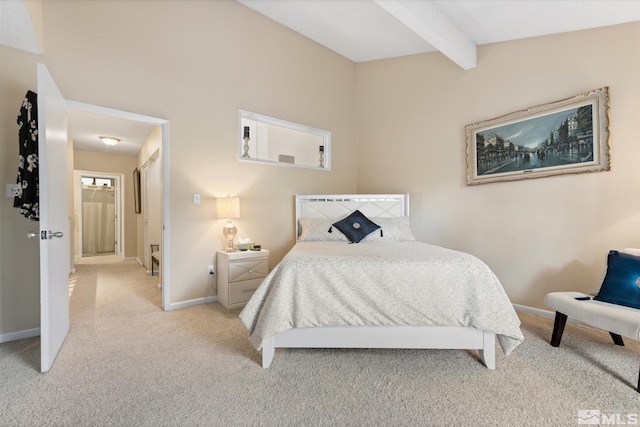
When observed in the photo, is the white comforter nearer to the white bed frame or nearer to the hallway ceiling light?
the white bed frame

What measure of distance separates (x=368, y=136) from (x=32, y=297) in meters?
4.51

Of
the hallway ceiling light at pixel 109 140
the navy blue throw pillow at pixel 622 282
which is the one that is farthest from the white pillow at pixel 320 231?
the hallway ceiling light at pixel 109 140

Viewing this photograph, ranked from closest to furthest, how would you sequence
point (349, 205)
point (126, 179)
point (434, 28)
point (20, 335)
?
1. point (20, 335)
2. point (434, 28)
3. point (349, 205)
4. point (126, 179)

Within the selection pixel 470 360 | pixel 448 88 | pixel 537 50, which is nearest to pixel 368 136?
pixel 448 88

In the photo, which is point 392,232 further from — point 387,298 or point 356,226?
point 387,298

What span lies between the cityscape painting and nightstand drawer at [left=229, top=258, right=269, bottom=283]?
280 cm

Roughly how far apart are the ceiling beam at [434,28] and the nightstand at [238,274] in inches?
112

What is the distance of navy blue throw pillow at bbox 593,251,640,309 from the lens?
2.04m

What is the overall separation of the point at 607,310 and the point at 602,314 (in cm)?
5

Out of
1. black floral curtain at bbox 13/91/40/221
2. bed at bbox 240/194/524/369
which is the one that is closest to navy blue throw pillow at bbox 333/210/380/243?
bed at bbox 240/194/524/369

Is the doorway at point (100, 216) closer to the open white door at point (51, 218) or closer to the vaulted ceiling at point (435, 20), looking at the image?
the open white door at point (51, 218)

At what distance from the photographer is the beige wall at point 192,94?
2.48 metres

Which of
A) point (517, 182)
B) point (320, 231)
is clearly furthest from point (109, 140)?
point (517, 182)

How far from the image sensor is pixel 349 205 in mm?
4133
